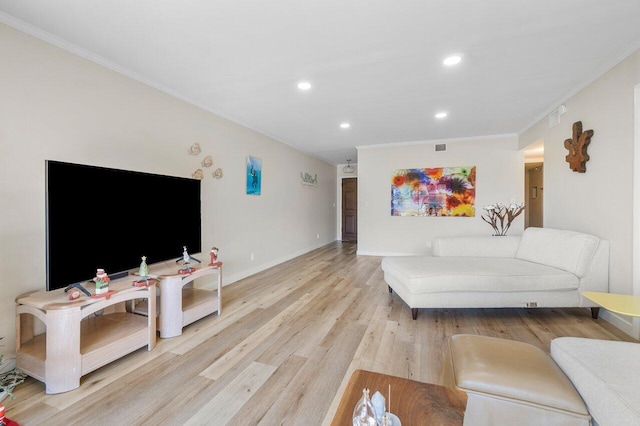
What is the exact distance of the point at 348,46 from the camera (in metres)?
2.19

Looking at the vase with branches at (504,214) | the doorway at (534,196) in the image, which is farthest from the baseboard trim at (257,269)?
the doorway at (534,196)

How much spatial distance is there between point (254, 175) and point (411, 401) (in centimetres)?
386

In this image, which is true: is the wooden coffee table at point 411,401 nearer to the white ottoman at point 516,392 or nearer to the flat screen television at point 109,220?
the white ottoman at point 516,392

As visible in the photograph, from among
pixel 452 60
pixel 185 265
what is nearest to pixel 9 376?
pixel 185 265

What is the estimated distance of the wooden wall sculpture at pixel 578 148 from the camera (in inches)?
111

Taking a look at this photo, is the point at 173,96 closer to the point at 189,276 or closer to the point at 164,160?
the point at 164,160

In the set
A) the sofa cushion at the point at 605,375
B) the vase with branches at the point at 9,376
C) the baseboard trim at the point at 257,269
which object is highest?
the sofa cushion at the point at 605,375

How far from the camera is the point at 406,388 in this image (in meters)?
1.15

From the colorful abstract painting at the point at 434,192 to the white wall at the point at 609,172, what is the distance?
1950 millimetres

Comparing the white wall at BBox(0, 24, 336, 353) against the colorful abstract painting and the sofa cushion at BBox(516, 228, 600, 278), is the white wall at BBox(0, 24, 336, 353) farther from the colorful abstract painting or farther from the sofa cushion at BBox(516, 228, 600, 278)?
the sofa cushion at BBox(516, 228, 600, 278)

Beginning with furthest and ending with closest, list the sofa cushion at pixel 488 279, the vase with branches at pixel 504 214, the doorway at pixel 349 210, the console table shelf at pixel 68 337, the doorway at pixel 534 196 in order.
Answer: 1. the doorway at pixel 349 210
2. the doorway at pixel 534 196
3. the vase with branches at pixel 504 214
4. the sofa cushion at pixel 488 279
5. the console table shelf at pixel 68 337

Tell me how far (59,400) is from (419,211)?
5518 mm

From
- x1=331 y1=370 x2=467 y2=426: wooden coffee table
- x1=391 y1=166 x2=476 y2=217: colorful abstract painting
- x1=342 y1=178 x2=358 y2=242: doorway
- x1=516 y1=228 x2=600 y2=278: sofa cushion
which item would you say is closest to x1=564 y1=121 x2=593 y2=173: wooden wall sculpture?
x1=516 y1=228 x2=600 y2=278: sofa cushion

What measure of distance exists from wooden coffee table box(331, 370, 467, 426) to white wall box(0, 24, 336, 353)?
201cm
